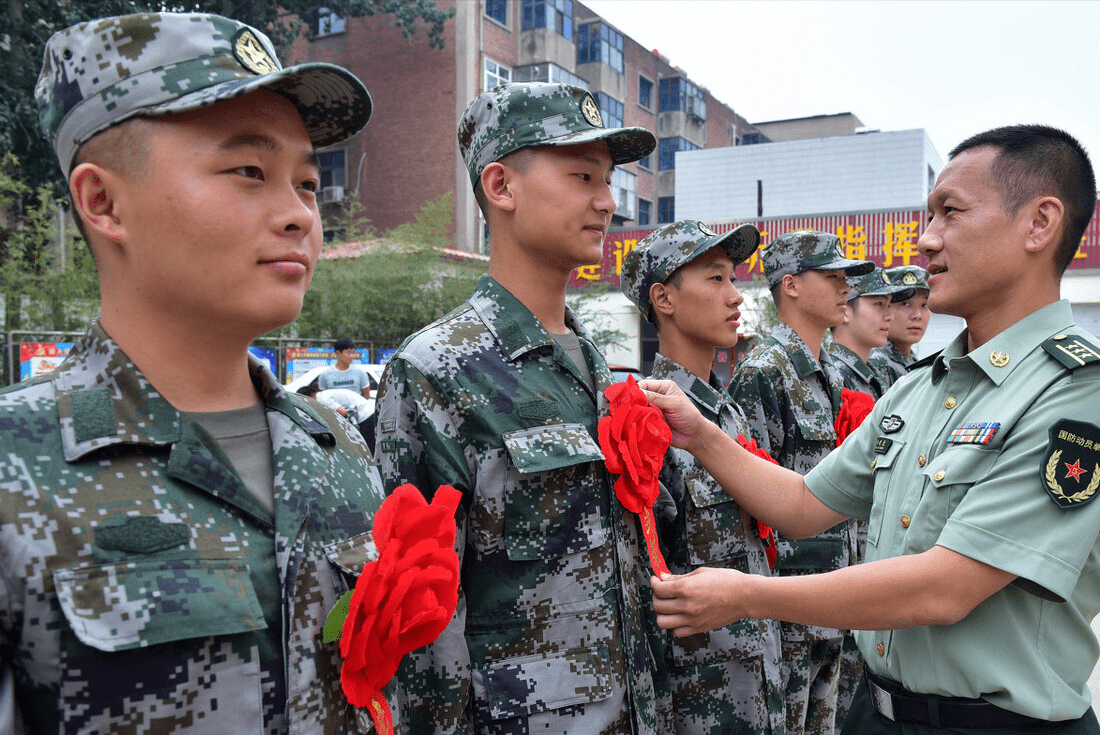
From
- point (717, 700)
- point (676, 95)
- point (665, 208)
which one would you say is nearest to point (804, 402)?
point (717, 700)

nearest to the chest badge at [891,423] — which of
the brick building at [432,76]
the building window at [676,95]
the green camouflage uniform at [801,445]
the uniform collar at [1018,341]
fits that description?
Result: the uniform collar at [1018,341]

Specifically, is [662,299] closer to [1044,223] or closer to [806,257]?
[806,257]

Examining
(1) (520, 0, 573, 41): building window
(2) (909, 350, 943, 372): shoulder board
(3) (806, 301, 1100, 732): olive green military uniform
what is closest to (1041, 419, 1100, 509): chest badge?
(3) (806, 301, 1100, 732): olive green military uniform

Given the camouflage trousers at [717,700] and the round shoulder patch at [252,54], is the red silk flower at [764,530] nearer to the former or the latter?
the camouflage trousers at [717,700]

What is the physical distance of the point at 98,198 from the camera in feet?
3.87

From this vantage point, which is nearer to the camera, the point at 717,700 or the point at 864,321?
the point at 717,700

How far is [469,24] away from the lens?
907 inches

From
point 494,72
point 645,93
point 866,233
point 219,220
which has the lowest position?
point 219,220

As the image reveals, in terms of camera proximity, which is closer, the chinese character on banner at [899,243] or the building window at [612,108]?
the chinese character on banner at [899,243]

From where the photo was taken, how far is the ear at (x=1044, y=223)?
1.92m

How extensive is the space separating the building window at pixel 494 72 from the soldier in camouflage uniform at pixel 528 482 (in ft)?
74.9

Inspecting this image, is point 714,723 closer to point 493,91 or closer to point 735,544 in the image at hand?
point 735,544

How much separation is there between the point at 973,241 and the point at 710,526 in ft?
3.99

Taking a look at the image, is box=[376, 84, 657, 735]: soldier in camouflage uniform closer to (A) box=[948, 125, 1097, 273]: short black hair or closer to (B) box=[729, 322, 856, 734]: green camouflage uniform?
(A) box=[948, 125, 1097, 273]: short black hair
